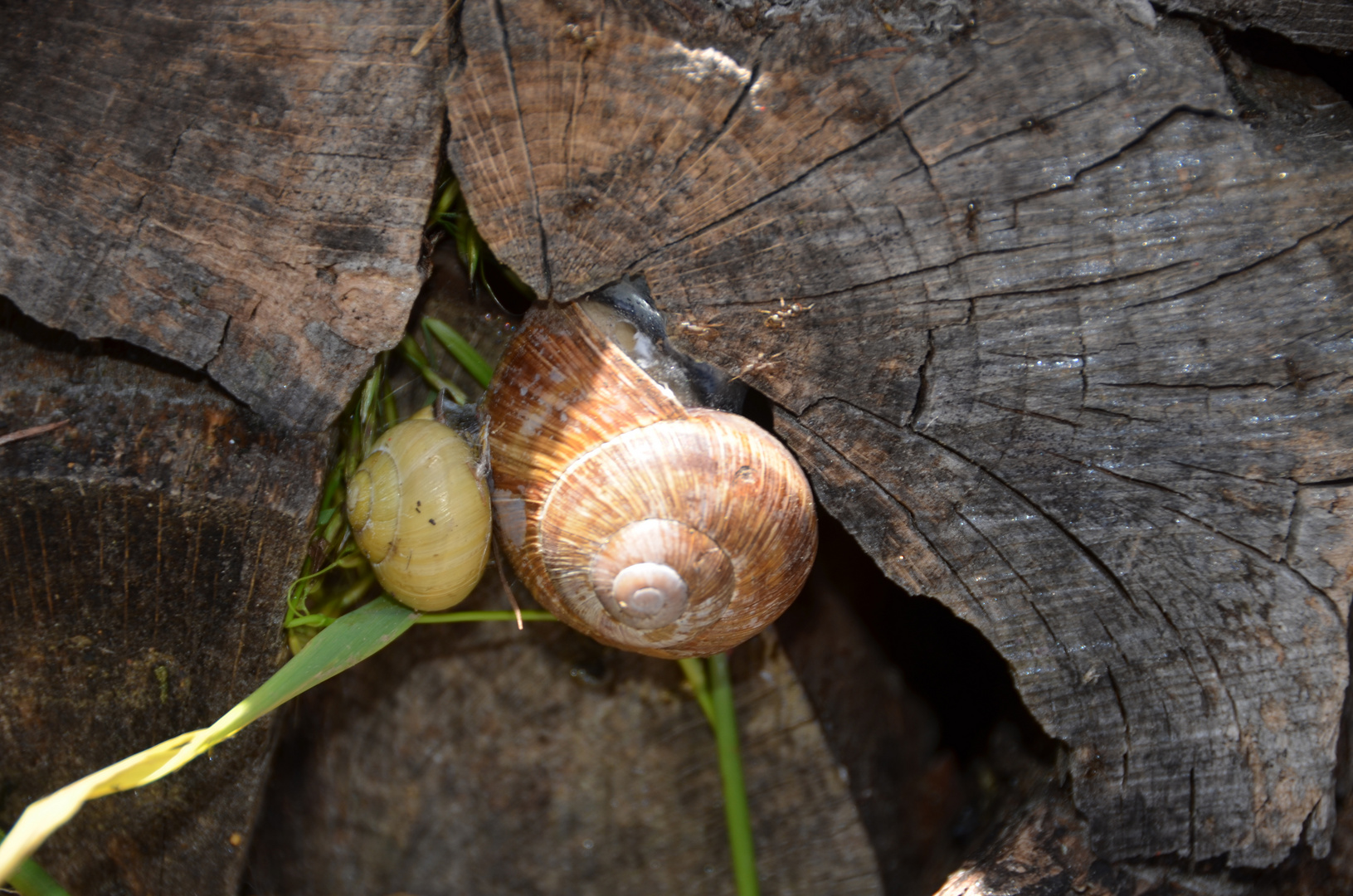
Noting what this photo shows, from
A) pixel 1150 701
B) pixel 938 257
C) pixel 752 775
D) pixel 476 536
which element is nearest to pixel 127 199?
pixel 476 536

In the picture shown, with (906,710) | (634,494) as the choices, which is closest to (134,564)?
(634,494)

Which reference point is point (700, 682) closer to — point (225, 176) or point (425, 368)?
point (425, 368)

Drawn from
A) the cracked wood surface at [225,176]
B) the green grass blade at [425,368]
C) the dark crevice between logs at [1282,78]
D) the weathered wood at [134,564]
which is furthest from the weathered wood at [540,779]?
the dark crevice between logs at [1282,78]

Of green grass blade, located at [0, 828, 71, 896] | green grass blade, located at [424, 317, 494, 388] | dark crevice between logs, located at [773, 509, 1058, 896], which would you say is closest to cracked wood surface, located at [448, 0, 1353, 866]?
green grass blade, located at [424, 317, 494, 388]

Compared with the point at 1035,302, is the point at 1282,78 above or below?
above

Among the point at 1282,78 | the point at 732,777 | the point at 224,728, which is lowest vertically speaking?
the point at 732,777

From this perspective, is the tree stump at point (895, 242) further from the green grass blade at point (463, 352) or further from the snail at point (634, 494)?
the green grass blade at point (463, 352)

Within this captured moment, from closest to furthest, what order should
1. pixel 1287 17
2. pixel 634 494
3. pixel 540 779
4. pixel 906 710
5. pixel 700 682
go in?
pixel 1287 17 → pixel 634 494 → pixel 700 682 → pixel 540 779 → pixel 906 710
